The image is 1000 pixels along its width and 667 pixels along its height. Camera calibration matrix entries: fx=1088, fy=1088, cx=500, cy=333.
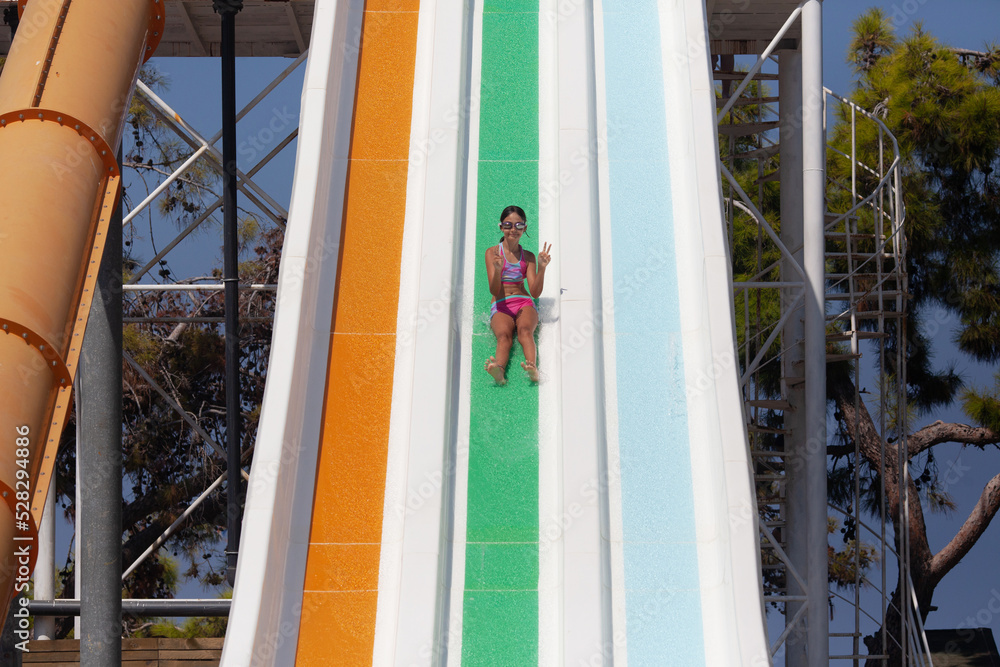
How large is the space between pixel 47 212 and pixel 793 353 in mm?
6929

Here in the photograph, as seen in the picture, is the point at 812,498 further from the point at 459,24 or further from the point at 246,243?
the point at 246,243

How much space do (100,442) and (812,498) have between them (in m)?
5.56

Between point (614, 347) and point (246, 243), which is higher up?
point (246, 243)

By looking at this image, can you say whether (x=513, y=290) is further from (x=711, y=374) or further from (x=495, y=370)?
(x=711, y=374)

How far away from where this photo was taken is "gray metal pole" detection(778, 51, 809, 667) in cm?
911

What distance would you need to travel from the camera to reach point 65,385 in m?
3.99

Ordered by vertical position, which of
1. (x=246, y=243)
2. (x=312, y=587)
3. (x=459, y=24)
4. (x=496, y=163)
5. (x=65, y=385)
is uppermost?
(x=246, y=243)

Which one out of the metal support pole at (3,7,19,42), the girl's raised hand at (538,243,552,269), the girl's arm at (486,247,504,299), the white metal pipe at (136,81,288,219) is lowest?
the girl's arm at (486,247,504,299)

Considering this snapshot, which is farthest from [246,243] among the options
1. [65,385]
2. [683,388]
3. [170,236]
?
[65,385]

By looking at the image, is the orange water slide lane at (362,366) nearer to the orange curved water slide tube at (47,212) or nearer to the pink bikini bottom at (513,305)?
the pink bikini bottom at (513,305)

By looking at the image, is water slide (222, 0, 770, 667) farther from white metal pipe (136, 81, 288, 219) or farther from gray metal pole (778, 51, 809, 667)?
white metal pipe (136, 81, 288, 219)

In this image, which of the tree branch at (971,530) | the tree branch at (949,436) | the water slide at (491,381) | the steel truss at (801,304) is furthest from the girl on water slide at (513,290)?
the tree branch at (949,436)

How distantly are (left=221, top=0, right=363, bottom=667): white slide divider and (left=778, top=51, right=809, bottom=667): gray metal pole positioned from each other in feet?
13.5

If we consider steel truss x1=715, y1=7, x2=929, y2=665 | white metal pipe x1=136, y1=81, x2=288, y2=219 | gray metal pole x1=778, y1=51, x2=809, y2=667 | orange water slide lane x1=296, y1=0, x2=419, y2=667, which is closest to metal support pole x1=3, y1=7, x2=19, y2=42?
white metal pipe x1=136, y1=81, x2=288, y2=219
